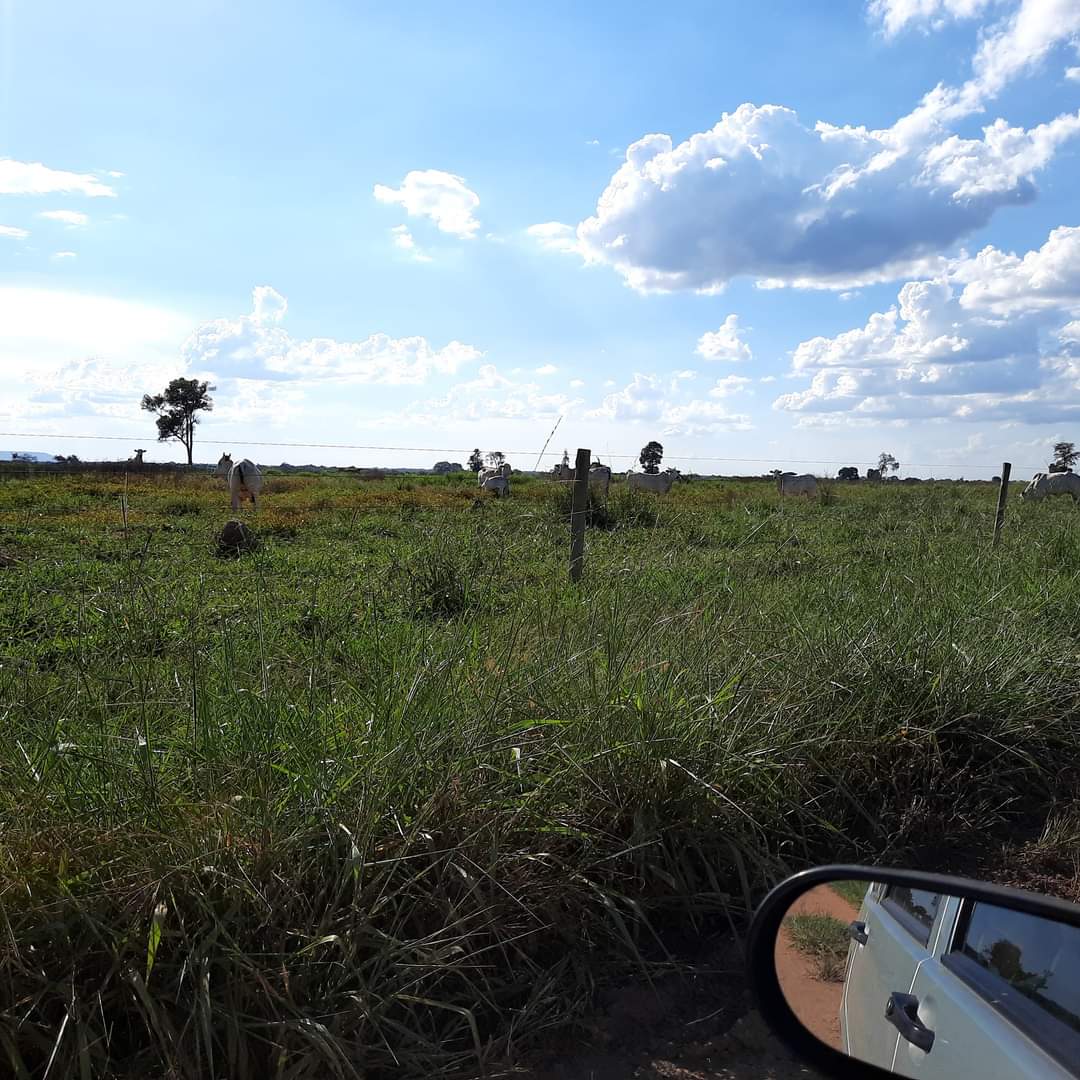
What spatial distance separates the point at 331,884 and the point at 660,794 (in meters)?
1.29

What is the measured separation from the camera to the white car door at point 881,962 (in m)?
1.60

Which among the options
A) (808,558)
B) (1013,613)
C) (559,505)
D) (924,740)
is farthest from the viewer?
(559,505)

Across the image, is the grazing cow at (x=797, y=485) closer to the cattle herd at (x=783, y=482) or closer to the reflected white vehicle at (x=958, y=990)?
the cattle herd at (x=783, y=482)

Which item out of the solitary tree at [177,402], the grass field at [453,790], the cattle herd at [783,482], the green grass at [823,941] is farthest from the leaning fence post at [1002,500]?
the solitary tree at [177,402]

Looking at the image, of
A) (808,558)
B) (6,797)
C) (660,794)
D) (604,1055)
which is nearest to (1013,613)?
(808,558)

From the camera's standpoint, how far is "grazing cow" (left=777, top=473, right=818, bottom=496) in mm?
28875

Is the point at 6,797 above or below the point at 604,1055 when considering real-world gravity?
above

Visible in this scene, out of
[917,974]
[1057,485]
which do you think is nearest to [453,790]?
[917,974]

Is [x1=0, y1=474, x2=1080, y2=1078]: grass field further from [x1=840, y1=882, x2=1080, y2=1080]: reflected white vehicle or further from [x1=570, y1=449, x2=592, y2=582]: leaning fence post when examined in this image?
[x1=840, y1=882, x2=1080, y2=1080]: reflected white vehicle

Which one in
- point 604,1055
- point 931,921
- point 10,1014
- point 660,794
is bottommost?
point 604,1055

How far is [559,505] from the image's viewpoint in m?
13.2

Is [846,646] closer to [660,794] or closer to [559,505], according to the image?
[660,794]

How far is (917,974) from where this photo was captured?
5.15 ft

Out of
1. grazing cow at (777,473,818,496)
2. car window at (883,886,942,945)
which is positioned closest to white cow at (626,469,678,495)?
grazing cow at (777,473,818,496)
